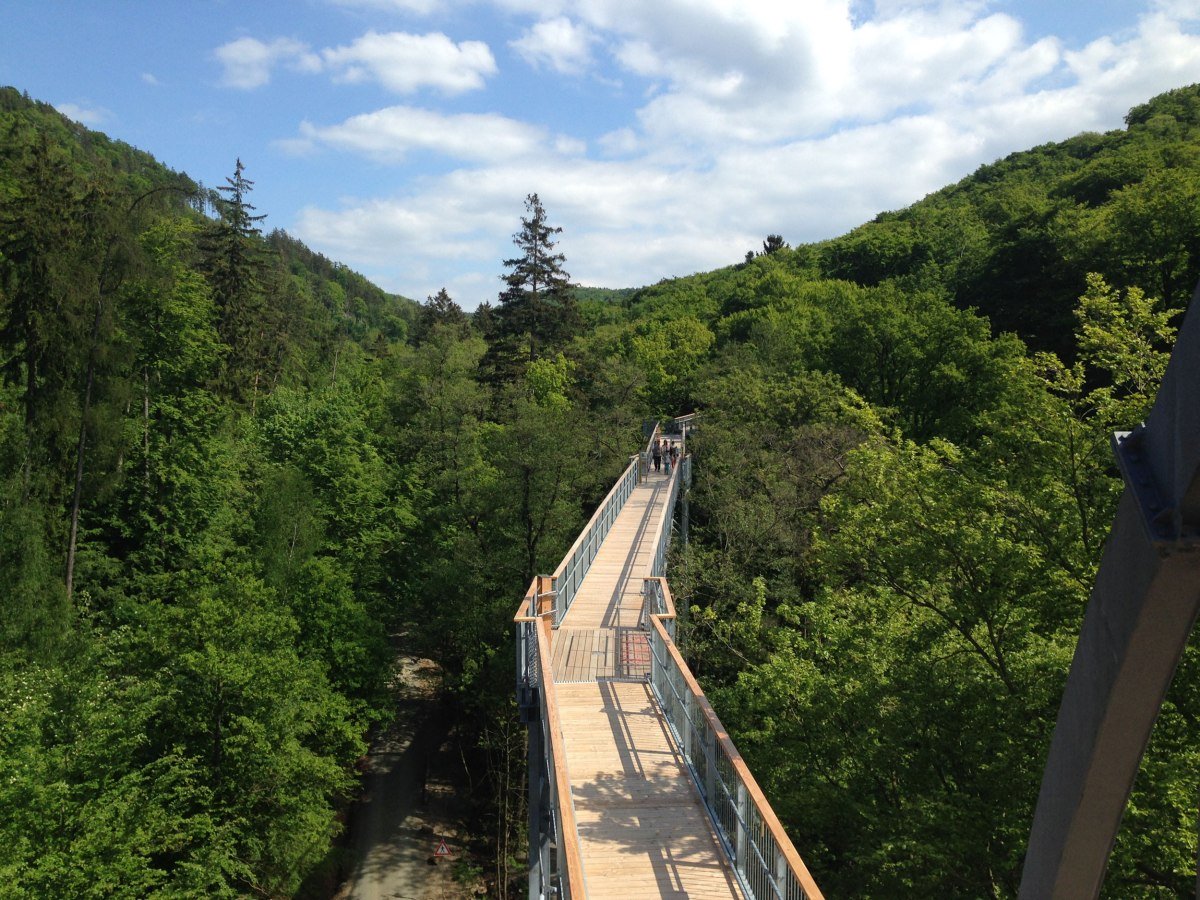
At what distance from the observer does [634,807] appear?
8898mm

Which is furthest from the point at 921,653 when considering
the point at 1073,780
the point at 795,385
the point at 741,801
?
the point at 795,385

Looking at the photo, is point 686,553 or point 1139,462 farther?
point 686,553

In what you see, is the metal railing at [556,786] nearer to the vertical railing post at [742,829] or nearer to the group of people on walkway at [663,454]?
the vertical railing post at [742,829]

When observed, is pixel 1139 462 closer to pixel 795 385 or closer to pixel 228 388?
pixel 795 385

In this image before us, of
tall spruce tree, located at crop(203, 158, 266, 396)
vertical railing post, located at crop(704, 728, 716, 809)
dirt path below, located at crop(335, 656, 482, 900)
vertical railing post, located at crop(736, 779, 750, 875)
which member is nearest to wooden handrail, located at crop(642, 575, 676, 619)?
vertical railing post, located at crop(704, 728, 716, 809)

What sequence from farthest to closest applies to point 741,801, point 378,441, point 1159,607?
point 378,441 → point 741,801 → point 1159,607

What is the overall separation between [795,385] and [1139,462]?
106 ft

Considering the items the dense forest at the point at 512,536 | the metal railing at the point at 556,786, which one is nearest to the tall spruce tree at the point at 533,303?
the dense forest at the point at 512,536

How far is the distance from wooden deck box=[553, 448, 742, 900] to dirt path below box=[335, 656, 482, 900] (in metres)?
13.3

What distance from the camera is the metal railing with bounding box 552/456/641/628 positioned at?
14.8 meters

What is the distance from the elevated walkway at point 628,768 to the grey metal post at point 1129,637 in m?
2.46

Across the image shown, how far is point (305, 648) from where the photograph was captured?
2438 cm

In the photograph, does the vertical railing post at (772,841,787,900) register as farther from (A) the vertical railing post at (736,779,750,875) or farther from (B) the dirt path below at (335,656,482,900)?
(B) the dirt path below at (335,656,482,900)

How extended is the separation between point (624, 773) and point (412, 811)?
806 inches
